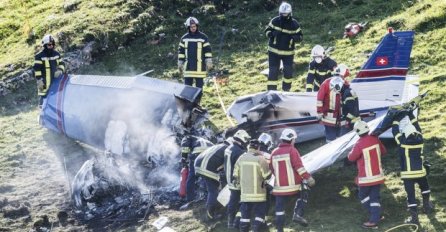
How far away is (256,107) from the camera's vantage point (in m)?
14.7

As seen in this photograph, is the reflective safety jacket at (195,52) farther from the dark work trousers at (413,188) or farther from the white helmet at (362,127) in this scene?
the dark work trousers at (413,188)

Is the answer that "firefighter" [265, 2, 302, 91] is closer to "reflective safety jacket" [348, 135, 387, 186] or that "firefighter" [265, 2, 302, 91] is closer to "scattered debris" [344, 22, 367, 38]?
"scattered debris" [344, 22, 367, 38]

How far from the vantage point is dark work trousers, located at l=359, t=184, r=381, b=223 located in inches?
459

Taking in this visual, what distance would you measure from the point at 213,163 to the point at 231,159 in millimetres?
575

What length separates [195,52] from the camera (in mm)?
16797

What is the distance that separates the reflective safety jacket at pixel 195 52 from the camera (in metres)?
16.8

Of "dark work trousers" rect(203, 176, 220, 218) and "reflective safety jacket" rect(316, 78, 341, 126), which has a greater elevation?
"reflective safety jacket" rect(316, 78, 341, 126)

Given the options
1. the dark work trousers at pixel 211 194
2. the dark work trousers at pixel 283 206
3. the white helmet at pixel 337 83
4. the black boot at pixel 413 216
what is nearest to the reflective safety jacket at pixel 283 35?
the white helmet at pixel 337 83

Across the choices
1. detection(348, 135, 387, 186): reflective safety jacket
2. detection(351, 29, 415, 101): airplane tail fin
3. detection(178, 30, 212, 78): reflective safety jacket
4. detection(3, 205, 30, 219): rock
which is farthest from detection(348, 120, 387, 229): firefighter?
detection(3, 205, 30, 219): rock

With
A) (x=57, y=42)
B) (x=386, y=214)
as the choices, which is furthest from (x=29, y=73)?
(x=386, y=214)

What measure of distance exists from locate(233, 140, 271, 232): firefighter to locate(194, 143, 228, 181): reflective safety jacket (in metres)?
0.81

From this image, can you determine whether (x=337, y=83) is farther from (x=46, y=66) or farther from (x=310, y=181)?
(x=46, y=66)

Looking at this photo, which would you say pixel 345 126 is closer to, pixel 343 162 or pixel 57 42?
pixel 343 162

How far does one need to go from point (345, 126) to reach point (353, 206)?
203 cm
